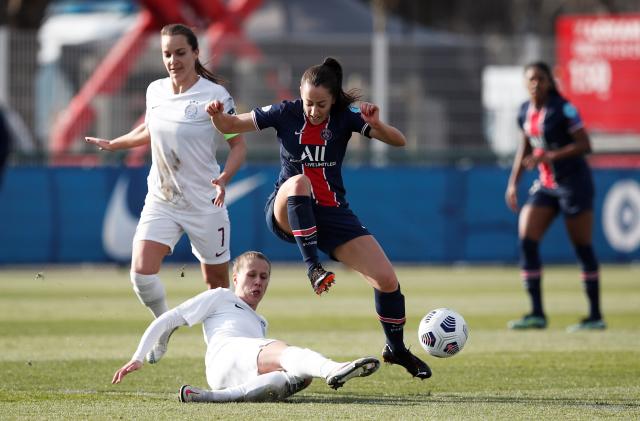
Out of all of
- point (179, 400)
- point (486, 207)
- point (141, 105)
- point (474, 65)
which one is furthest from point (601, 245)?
point (179, 400)

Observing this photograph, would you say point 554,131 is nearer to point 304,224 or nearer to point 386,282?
point 386,282

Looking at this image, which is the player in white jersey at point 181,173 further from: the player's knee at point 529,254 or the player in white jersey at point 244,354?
the player's knee at point 529,254

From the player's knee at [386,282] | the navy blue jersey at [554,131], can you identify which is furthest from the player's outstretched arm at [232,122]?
the navy blue jersey at [554,131]

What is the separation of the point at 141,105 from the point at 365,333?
11432 millimetres

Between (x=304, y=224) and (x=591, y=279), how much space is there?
5.18 meters

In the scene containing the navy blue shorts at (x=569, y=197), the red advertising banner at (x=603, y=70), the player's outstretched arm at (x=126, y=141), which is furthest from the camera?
the red advertising banner at (x=603, y=70)

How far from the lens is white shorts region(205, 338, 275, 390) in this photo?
729 centimetres

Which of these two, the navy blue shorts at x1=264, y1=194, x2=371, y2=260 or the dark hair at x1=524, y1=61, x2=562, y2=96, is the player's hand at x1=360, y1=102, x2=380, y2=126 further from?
the dark hair at x1=524, y1=61, x2=562, y2=96

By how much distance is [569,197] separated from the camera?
12156 millimetres

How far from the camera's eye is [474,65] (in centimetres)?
2302

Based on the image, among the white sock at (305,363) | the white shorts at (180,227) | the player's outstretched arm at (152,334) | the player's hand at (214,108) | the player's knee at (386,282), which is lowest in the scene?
the white sock at (305,363)

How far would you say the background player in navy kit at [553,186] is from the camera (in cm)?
1202

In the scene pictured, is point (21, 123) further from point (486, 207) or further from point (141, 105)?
point (486, 207)

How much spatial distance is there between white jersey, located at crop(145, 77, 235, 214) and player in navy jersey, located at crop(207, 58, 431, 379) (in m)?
0.52
